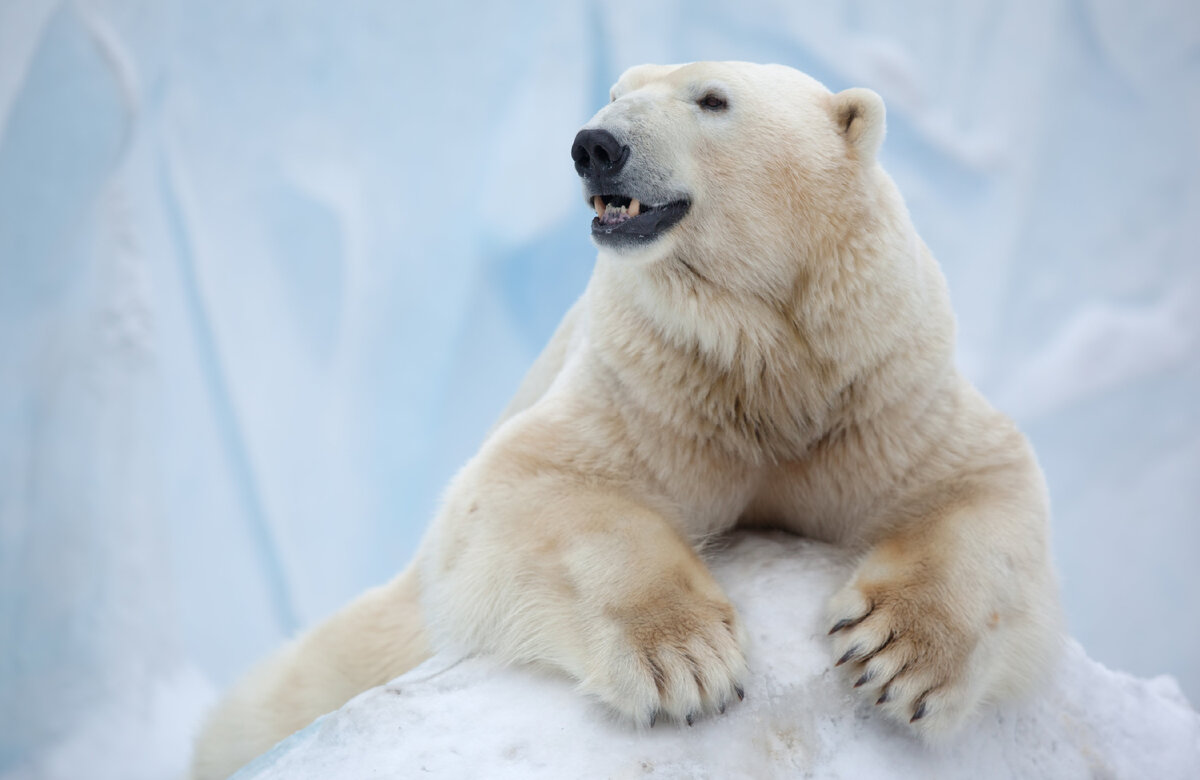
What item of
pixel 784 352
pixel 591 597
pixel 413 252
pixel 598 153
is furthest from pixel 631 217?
pixel 413 252

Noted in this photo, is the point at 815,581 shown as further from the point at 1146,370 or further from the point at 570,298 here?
the point at 1146,370

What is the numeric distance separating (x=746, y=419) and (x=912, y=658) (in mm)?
588

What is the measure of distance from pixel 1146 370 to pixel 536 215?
155 inches

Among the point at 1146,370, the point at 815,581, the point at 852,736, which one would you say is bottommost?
the point at 1146,370

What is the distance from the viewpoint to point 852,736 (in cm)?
163

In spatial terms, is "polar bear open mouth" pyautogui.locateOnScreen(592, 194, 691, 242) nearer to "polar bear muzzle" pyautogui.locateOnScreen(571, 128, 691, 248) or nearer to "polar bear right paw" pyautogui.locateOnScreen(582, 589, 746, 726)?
"polar bear muzzle" pyautogui.locateOnScreen(571, 128, 691, 248)

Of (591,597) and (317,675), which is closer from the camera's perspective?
(591,597)

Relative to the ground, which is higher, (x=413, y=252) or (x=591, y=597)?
(x=413, y=252)

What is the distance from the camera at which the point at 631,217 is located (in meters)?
1.82

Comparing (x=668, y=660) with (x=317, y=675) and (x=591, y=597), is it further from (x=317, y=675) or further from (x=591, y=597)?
(x=317, y=675)

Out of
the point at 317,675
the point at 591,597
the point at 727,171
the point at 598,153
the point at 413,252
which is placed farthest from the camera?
the point at 413,252

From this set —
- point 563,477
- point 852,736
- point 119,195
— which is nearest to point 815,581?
point 852,736

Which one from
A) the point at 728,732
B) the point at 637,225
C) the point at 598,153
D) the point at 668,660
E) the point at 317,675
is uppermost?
the point at 598,153

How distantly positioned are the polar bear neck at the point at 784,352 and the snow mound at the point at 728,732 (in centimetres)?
33
